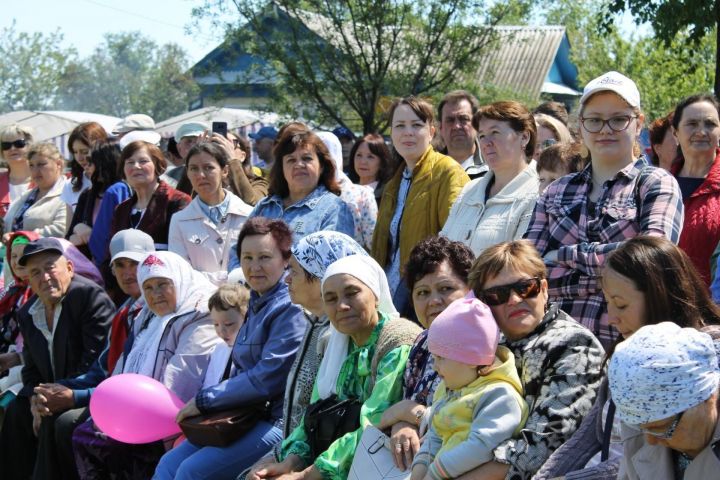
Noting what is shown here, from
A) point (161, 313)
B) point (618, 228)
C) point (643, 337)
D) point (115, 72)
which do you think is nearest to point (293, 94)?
point (161, 313)

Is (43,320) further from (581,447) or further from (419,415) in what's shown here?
(581,447)

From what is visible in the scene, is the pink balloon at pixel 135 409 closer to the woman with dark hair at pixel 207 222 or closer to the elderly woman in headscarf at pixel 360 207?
the woman with dark hair at pixel 207 222

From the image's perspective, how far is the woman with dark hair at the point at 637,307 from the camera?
3318 millimetres

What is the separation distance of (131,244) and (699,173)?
3.85m

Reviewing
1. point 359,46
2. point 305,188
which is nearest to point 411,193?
point 305,188

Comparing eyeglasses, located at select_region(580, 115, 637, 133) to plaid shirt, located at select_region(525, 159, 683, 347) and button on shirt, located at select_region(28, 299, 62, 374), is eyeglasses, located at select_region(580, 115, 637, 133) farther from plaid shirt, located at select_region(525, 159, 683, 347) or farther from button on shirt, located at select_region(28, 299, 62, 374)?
button on shirt, located at select_region(28, 299, 62, 374)

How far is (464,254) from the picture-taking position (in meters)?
4.38

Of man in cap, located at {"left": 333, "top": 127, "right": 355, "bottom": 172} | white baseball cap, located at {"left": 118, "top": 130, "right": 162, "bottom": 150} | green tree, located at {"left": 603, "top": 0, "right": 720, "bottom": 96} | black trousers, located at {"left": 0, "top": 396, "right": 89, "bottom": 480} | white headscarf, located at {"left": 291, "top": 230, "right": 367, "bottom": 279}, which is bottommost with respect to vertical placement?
black trousers, located at {"left": 0, "top": 396, "right": 89, "bottom": 480}

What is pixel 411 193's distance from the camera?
20.0 feet

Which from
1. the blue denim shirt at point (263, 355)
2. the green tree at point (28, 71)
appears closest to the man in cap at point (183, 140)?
the blue denim shirt at point (263, 355)

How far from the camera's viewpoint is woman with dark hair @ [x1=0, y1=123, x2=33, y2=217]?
1001 cm

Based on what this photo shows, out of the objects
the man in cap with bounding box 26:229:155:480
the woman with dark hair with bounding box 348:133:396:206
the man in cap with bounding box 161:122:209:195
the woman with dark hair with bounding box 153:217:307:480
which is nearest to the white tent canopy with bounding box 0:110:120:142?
the man in cap with bounding box 161:122:209:195

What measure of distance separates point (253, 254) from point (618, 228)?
86.8 inches

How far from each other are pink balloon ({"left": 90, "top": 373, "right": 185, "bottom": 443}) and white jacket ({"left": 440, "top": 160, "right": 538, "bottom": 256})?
1887mm
